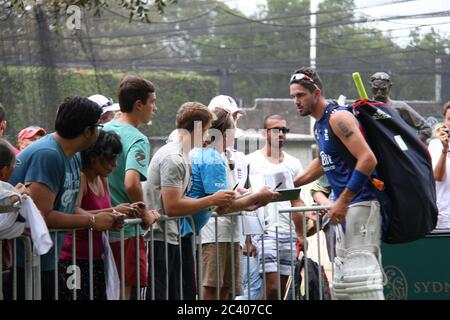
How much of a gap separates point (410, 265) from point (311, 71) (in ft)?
6.00

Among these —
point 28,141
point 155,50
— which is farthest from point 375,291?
point 155,50

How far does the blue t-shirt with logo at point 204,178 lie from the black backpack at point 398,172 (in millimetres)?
904

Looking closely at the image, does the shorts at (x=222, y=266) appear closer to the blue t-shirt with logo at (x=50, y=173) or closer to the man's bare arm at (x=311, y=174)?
the man's bare arm at (x=311, y=174)

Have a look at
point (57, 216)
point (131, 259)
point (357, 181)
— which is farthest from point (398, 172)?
point (57, 216)

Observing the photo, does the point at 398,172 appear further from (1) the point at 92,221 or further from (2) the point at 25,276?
(2) the point at 25,276

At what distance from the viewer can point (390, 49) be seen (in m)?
17.7

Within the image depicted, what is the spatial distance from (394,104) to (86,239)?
4.22 m

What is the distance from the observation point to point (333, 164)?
6.74 metres

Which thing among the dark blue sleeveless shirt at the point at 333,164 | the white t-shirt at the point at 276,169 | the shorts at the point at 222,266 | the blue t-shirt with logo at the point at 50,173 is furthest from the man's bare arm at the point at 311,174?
the blue t-shirt with logo at the point at 50,173

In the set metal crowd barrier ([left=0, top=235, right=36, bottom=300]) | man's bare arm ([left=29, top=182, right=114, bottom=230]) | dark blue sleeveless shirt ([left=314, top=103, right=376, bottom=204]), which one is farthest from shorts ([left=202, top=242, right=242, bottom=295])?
metal crowd barrier ([left=0, top=235, right=36, bottom=300])

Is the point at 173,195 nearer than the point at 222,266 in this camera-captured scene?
Yes

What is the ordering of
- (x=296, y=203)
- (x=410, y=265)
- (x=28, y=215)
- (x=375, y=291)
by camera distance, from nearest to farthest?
1. (x=28, y=215)
2. (x=375, y=291)
3. (x=410, y=265)
4. (x=296, y=203)

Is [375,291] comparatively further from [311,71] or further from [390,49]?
[390,49]

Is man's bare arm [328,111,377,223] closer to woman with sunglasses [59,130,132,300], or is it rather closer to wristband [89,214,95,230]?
woman with sunglasses [59,130,132,300]
